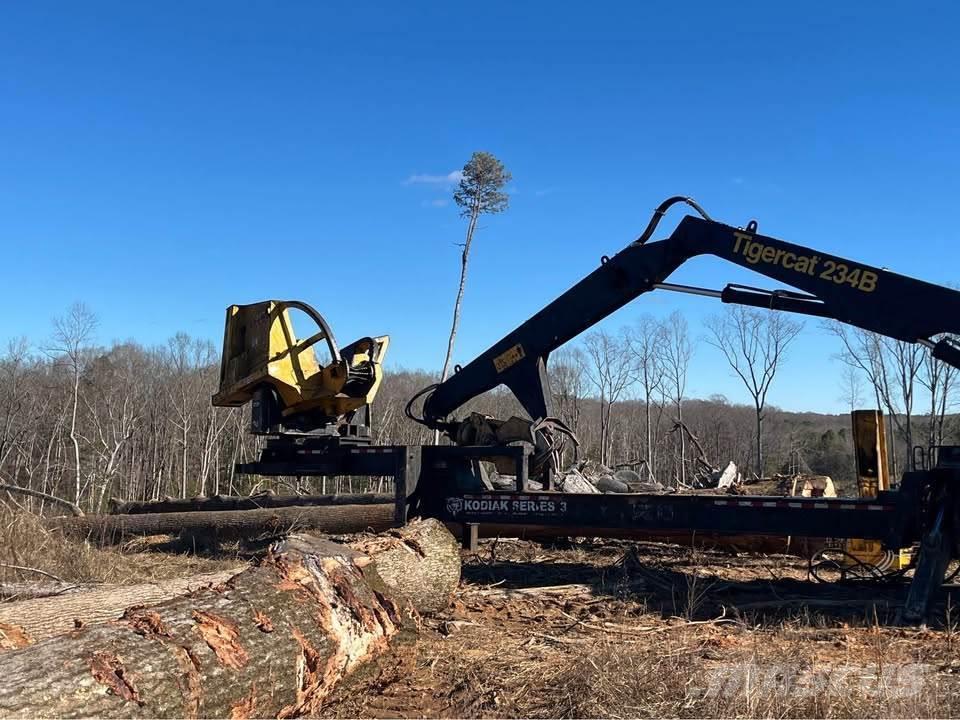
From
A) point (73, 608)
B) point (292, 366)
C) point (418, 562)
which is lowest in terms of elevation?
point (73, 608)

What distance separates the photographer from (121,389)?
49.7 metres

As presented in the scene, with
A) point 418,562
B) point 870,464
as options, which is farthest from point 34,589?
point 870,464

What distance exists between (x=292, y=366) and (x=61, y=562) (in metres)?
3.35

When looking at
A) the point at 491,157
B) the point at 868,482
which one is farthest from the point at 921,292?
the point at 491,157

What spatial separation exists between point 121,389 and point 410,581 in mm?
47570

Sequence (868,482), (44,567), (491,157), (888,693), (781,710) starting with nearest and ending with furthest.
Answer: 1. (781,710)
2. (888,693)
3. (44,567)
4. (868,482)
5. (491,157)

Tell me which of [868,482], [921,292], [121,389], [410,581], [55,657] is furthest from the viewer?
[121,389]

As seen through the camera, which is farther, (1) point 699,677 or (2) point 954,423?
(2) point 954,423

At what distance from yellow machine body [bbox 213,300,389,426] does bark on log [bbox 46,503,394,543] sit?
2.07 m

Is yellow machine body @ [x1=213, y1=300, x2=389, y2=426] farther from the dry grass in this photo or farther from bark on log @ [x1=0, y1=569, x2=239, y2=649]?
bark on log @ [x1=0, y1=569, x2=239, y2=649]

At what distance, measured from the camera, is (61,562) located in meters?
8.98

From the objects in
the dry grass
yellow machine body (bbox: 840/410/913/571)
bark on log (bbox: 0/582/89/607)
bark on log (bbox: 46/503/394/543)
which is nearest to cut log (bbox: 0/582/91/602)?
bark on log (bbox: 0/582/89/607)

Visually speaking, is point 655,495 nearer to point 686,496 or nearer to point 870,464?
point 686,496

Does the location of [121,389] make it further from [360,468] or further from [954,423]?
[954,423]
